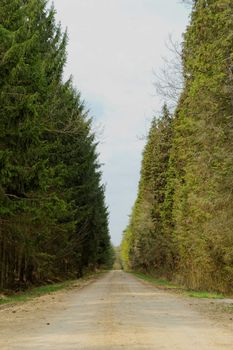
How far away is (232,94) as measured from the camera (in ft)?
55.0

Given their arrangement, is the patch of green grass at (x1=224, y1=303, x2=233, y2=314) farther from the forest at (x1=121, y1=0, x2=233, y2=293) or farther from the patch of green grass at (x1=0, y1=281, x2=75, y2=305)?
the patch of green grass at (x1=0, y1=281, x2=75, y2=305)

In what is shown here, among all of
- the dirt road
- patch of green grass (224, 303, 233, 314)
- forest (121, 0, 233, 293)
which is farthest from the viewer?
forest (121, 0, 233, 293)

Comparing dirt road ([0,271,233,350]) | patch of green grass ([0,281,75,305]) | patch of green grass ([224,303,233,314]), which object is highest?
patch of green grass ([224,303,233,314])

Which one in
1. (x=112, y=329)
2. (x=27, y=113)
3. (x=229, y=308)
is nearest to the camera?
(x=112, y=329)

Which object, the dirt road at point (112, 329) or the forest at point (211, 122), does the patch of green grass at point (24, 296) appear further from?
the forest at point (211, 122)

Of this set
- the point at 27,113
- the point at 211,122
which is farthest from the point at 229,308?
the point at 27,113

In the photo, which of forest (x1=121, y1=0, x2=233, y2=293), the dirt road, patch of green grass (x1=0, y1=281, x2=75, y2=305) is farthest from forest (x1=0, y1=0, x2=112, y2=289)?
the dirt road

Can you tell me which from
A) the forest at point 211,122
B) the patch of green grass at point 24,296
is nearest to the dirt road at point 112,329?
the patch of green grass at point 24,296

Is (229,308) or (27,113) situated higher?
(27,113)

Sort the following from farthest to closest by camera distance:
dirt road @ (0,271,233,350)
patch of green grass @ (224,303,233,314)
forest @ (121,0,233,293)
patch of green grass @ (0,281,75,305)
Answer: patch of green grass @ (0,281,75,305), forest @ (121,0,233,293), patch of green grass @ (224,303,233,314), dirt road @ (0,271,233,350)

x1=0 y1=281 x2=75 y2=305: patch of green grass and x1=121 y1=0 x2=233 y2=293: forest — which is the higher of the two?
x1=121 y1=0 x2=233 y2=293: forest

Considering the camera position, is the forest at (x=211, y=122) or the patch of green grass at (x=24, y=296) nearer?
the forest at (x=211, y=122)

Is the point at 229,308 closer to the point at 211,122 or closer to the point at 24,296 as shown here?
the point at 211,122

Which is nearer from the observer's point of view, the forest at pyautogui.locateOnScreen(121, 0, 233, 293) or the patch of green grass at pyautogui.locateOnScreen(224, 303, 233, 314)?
the patch of green grass at pyautogui.locateOnScreen(224, 303, 233, 314)
